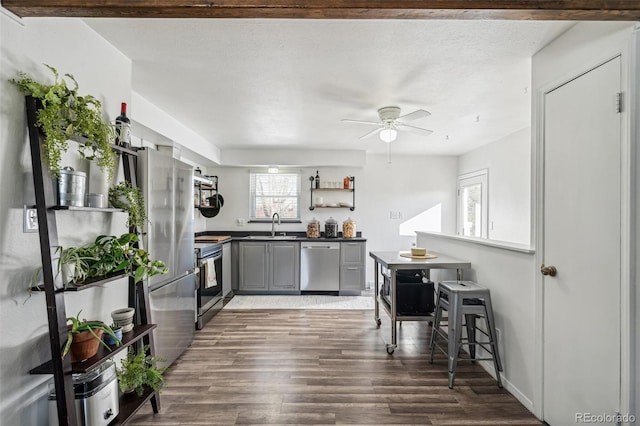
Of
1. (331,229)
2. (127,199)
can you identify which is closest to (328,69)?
(127,199)

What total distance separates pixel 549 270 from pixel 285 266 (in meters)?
3.77

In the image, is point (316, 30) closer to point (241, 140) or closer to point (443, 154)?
point (241, 140)

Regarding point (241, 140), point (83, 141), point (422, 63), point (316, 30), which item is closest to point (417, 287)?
point (422, 63)

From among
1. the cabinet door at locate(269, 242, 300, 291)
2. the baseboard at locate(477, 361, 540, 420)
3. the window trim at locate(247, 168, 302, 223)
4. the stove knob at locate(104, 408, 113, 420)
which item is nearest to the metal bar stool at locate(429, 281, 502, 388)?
the baseboard at locate(477, 361, 540, 420)

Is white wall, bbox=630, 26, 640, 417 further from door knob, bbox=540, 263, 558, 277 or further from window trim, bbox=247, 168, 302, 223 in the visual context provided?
window trim, bbox=247, 168, 302, 223

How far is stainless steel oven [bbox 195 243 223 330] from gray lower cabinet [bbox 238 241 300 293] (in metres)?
0.78

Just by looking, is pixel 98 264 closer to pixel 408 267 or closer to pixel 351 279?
pixel 408 267

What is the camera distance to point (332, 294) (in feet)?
17.0

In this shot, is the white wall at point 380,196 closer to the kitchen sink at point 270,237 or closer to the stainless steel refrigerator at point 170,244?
the kitchen sink at point 270,237

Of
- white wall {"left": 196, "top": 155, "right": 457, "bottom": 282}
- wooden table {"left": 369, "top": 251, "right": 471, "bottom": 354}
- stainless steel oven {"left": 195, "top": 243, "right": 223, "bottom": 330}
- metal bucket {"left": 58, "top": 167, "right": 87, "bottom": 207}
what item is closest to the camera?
metal bucket {"left": 58, "top": 167, "right": 87, "bottom": 207}

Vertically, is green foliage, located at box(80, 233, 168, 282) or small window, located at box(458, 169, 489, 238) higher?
small window, located at box(458, 169, 489, 238)

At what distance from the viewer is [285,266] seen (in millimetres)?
5148

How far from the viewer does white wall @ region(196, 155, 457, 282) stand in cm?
574

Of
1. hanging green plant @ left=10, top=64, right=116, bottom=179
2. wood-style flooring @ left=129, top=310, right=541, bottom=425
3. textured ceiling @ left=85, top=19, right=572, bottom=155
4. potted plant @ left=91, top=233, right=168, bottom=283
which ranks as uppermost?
textured ceiling @ left=85, top=19, right=572, bottom=155
